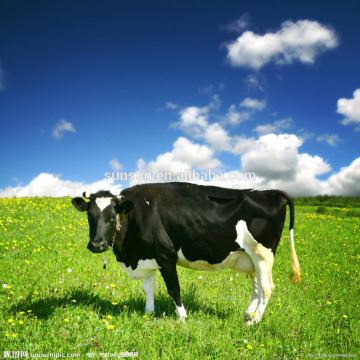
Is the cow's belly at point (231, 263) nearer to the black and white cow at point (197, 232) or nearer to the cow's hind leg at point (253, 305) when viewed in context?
the black and white cow at point (197, 232)

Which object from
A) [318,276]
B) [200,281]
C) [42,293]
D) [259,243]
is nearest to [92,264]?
[42,293]

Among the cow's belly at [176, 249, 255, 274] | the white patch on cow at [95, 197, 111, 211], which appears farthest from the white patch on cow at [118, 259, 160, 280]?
the white patch on cow at [95, 197, 111, 211]

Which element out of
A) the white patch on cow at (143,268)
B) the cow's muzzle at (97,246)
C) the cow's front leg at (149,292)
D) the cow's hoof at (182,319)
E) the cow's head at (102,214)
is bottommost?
the cow's hoof at (182,319)

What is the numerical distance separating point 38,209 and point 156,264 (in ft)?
39.6

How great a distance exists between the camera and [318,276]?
369 inches

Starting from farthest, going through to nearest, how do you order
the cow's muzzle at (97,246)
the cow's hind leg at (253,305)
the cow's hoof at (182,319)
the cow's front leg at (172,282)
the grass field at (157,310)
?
the cow's hind leg at (253,305) < the cow's front leg at (172,282) < the cow's hoof at (182,319) < the cow's muzzle at (97,246) < the grass field at (157,310)

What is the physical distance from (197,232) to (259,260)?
45.7 inches

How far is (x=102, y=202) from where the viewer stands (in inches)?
193

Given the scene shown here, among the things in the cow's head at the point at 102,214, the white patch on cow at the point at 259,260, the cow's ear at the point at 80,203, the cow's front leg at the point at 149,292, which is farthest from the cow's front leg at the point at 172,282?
the cow's ear at the point at 80,203

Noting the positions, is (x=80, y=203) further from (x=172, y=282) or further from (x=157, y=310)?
(x=157, y=310)

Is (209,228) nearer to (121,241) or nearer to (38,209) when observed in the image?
(121,241)

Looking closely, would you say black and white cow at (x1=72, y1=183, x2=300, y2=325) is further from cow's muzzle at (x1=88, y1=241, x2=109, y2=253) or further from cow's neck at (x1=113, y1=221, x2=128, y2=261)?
cow's muzzle at (x1=88, y1=241, x2=109, y2=253)

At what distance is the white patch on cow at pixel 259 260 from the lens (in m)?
5.18

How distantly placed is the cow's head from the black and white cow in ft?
0.06
